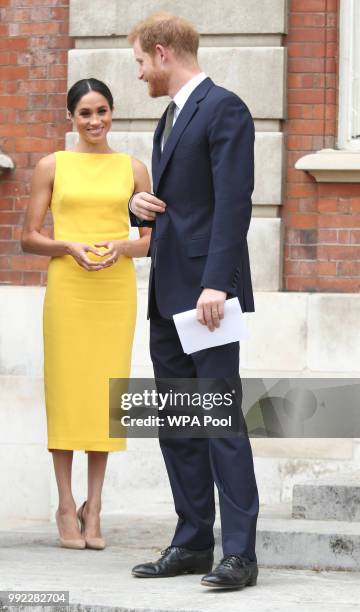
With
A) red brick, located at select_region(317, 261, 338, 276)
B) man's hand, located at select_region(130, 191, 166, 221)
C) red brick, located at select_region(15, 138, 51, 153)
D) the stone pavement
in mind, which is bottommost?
the stone pavement

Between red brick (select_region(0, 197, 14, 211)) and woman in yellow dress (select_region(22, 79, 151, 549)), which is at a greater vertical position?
red brick (select_region(0, 197, 14, 211))

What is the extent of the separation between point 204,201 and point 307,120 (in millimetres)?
2647

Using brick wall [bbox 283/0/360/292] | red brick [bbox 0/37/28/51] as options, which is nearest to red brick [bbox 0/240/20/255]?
red brick [bbox 0/37/28/51]

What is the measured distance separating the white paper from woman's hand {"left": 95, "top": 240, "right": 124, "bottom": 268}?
3.64 ft

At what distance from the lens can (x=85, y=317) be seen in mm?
5352

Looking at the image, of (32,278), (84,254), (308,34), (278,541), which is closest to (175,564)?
(278,541)

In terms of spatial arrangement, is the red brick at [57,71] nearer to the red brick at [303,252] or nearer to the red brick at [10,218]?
the red brick at [10,218]

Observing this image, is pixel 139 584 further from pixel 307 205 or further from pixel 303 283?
pixel 307 205

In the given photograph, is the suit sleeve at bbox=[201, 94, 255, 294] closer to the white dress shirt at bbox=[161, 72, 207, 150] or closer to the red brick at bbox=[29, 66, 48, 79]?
the white dress shirt at bbox=[161, 72, 207, 150]

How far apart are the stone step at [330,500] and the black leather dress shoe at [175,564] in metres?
0.90

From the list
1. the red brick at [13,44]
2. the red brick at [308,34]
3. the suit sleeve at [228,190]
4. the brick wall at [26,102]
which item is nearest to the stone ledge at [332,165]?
the red brick at [308,34]

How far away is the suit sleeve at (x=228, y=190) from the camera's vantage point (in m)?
4.11

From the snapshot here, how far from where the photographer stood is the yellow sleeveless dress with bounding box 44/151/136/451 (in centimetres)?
535

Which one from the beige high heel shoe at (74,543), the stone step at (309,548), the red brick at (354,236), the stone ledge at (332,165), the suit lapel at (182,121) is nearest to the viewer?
the suit lapel at (182,121)
